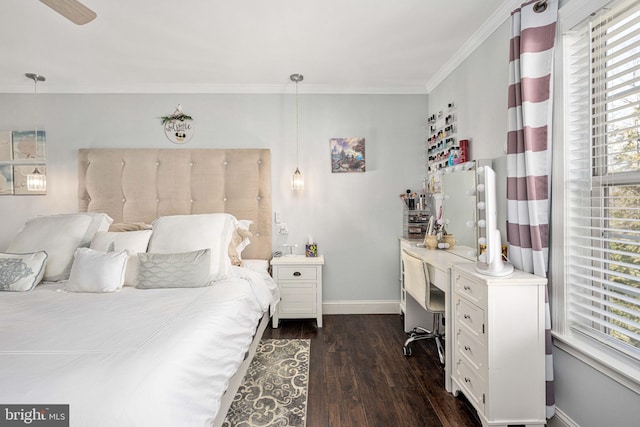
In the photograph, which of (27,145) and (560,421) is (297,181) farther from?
(27,145)

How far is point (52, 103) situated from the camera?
3223 mm

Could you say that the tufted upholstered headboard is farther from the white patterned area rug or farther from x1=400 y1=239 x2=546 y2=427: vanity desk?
x1=400 y1=239 x2=546 y2=427: vanity desk

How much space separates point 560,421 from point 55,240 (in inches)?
140

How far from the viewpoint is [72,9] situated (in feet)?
5.32

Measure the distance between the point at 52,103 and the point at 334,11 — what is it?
10.5 ft

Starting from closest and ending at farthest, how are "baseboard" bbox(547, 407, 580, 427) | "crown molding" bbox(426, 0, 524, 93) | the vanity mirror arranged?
"baseboard" bbox(547, 407, 580, 427) → "crown molding" bbox(426, 0, 524, 93) → the vanity mirror

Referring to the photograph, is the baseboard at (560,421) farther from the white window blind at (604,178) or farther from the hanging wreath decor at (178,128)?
the hanging wreath decor at (178,128)

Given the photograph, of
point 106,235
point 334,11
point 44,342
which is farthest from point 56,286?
point 334,11

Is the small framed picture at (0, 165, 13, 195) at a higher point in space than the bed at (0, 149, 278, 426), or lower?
higher

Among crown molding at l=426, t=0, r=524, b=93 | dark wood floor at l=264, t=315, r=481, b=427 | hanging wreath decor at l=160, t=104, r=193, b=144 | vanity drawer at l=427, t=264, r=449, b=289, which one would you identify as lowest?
dark wood floor at l=264, t=315, r=481, b=427

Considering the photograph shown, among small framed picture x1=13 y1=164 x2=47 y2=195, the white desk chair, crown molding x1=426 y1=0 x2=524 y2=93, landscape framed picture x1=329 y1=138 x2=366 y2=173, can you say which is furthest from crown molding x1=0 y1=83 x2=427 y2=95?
the white desk chair

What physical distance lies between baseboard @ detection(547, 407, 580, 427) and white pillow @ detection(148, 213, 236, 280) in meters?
2.21

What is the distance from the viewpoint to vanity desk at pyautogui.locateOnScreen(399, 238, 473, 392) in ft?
6.58

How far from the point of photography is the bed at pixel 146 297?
40.1 inches
